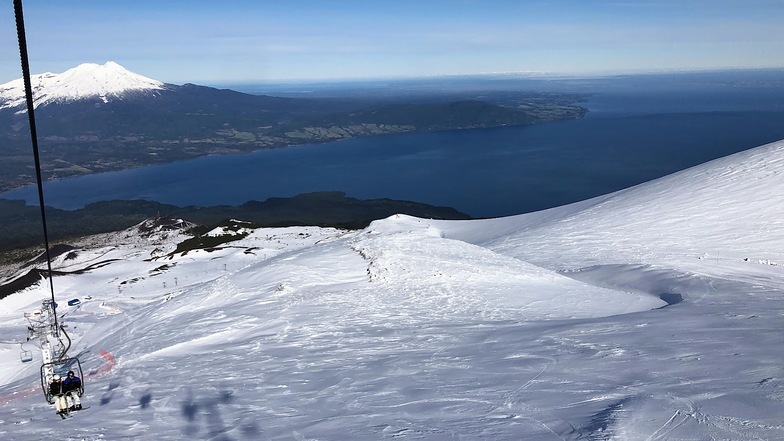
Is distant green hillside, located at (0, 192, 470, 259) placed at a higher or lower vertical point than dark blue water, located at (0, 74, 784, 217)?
lower

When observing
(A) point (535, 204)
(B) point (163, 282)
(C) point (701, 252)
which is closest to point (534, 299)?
(C) point (701, 252)

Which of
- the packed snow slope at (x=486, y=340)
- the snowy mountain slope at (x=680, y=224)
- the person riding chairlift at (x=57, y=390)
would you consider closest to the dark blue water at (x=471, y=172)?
the snowy mountain slope at (x=680, y=224)

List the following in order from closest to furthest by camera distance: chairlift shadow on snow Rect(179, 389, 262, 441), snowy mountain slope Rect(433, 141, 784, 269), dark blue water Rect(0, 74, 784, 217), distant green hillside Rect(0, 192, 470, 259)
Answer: chairlift shadow on snow Rect(179, 389, 262, 441), snowy mountain slope Rect(433, 141, 784, 269), distant green hillside Rect(0, 192, 470, 259), dark blue water Rect(0, 74, 784, 217)

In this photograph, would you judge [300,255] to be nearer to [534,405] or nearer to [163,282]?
[534,405]

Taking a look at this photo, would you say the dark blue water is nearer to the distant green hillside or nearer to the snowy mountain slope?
the distant green hillside

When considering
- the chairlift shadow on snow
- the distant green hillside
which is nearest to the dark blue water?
the distant green hillside

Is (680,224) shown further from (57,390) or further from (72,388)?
(57,390)

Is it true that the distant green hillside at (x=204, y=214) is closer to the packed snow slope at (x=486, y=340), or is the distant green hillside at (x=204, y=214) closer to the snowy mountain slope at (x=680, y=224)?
the snowy mountain slope at (x=680, y=224)
